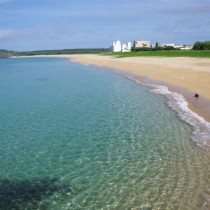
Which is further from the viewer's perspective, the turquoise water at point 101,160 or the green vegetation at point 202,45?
the green vegetation at point 202,45

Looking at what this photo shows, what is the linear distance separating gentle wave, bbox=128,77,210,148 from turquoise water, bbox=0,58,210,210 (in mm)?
387

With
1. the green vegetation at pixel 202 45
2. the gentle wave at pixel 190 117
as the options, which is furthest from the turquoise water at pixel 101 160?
the green vegetation at pixel 202 45

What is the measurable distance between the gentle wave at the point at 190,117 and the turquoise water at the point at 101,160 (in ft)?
1.27

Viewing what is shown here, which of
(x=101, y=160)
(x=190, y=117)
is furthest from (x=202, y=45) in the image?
(x=101, y=160)

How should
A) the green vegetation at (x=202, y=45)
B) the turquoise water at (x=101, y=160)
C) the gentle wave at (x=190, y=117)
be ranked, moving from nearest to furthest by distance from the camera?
the turquoise water at (x=101, y=160)
the gentle wave at (x=190, y=117)
the green vegetation at (x=202, y=45)

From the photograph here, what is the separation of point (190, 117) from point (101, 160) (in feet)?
29.8

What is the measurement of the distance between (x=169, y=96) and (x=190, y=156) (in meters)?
15.4

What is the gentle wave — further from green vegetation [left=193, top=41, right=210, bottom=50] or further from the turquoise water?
green vegetation [left=193, top=41, right=210, bottom=50]

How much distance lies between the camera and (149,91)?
3322 centimetres

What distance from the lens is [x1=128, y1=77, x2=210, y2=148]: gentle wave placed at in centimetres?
1697

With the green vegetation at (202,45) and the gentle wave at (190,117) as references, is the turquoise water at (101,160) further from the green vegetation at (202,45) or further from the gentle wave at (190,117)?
the green vegetation at (202,45)

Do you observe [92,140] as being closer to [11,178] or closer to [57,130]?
[57,130]

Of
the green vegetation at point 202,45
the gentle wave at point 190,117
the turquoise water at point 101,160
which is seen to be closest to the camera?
the turquoise water at point 101,160

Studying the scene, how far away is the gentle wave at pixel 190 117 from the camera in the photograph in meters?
17.0
